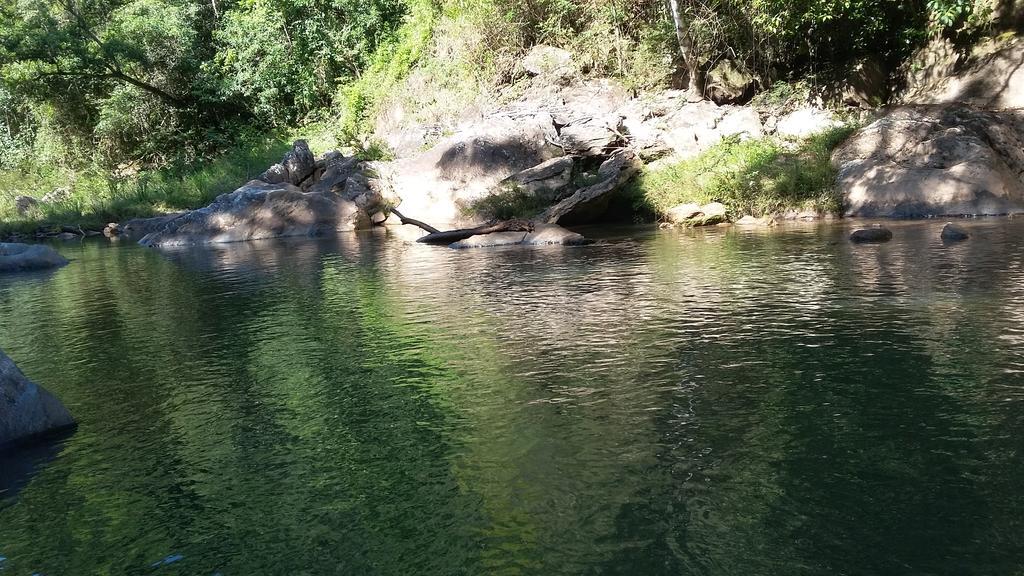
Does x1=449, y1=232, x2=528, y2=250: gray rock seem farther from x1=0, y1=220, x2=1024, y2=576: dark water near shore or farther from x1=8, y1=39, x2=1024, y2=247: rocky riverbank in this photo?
x1=0, y1=220, x2=1024, y2=576: dark water near shore

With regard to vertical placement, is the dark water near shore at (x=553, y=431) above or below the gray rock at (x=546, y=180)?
below

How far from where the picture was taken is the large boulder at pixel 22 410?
599cm

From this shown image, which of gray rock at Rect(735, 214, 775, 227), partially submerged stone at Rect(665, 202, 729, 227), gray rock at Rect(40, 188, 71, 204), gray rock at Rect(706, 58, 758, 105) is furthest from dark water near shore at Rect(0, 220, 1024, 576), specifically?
gray rock at Rect(40, 188, 71, 204)

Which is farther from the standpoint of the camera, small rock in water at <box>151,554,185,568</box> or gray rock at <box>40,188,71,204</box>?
gray rock at <box>40,188,71,204</box>

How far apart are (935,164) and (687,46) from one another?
7.19 m

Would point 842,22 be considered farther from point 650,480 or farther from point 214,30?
point 214,30

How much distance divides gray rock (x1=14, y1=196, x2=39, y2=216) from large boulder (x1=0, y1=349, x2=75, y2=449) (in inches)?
1074

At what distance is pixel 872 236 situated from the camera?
44.6 feet

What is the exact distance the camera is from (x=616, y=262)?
13.0 metres

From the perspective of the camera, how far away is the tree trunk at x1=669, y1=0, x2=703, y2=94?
Result: 70.9 feet

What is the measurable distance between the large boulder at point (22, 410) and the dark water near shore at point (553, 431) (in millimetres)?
299

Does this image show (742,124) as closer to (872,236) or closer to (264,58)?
(872,236)

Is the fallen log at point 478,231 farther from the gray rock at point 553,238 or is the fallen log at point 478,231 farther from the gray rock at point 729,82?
the gray rock at point 729,82

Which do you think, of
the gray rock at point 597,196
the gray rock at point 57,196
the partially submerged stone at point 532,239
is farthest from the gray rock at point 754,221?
the gray rock at point 57,196
